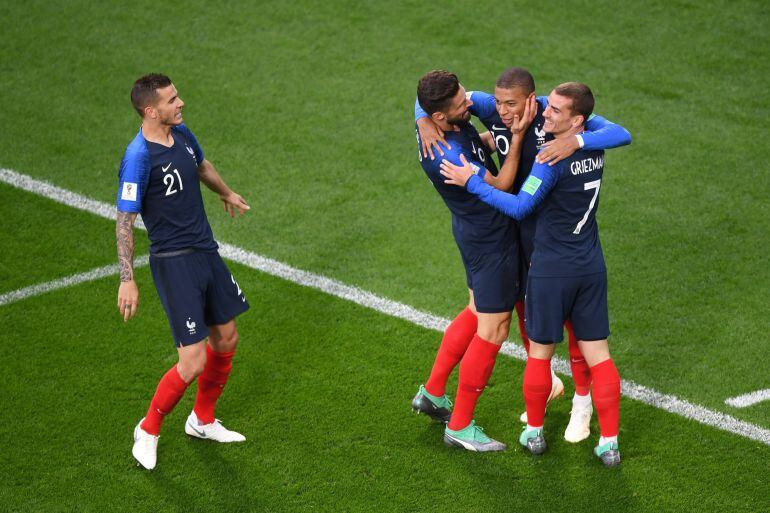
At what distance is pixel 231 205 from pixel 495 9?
592cm

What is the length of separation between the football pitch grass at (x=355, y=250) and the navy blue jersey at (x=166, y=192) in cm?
122

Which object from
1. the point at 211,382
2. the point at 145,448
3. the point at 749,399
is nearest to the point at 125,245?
the point at 211,382

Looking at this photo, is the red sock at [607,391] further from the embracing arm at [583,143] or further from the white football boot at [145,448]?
the white football boot at [145,448]

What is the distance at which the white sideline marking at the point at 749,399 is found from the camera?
6059 mm

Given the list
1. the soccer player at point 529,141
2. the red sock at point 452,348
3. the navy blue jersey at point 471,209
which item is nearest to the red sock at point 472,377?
the red sock at point 452,348

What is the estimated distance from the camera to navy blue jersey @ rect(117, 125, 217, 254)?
5238 mm

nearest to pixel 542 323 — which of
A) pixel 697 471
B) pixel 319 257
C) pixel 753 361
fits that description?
pixel 697 471

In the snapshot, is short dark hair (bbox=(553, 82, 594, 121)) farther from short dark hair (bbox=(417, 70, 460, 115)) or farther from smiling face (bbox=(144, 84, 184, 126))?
smiling face (bbox=(144, 84, 184, 126))

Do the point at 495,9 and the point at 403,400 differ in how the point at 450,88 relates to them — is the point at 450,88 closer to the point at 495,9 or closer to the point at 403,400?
the point at 403,400

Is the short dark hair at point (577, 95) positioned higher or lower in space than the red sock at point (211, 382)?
higher

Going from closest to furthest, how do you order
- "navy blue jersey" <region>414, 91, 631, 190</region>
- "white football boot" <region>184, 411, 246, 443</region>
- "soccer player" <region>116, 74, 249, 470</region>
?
"navy blue jersey" <region>414, 91, 631, 190</region>
"soccer player" <region>116, 74, 249, 470</region>
"white football boot" <region>184, 411, 246, 443</region>

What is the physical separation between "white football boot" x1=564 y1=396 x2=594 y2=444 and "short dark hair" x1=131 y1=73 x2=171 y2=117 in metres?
2.82

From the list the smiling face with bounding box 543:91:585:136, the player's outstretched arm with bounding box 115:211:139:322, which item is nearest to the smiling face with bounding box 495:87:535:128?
the smiling face with bounding box 543:91:585:136

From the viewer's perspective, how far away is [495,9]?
36.5ft
